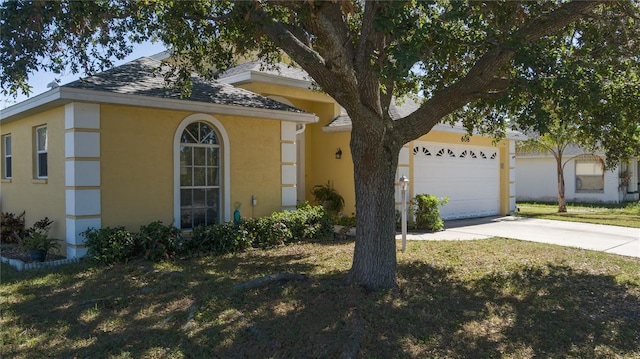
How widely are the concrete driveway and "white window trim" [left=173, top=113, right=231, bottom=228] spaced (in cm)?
425

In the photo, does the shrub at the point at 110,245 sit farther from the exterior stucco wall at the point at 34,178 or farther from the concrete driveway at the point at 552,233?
the concrete driveway at the point at 552,233

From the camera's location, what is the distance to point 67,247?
883 cm

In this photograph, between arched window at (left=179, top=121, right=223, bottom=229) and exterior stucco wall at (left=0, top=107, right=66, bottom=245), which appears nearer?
exterior stucco wall at (left=0, top=107, right=66, bottom=245)

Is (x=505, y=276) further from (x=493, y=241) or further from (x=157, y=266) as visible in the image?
(x=157, y=266)


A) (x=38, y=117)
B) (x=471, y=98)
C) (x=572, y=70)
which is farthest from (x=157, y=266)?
(x=572, y=70)

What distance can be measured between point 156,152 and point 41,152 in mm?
2939

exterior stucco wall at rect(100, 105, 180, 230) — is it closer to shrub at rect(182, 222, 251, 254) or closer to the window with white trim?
shrub at rect(182, 222, 251, 254)

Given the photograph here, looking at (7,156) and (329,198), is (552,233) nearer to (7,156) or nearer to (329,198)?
(329,198)

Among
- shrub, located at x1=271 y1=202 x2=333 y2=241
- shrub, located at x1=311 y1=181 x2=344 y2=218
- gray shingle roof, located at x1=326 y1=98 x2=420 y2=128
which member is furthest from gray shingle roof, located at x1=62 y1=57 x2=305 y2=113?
shrub, located at x1=311 y1=181 x2=344 y2=218

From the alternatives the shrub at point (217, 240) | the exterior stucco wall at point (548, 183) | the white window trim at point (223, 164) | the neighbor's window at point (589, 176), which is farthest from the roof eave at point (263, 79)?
the neighbor's window at point (589, 176)

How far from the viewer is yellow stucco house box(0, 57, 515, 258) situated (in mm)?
8680

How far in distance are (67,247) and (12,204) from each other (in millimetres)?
4201

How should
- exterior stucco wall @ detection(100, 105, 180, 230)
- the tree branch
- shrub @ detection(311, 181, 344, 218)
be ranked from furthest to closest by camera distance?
shrub @ detection(311, 181, 344, 218) < exterior stucco wall @ detection(100, 105, 180, 230) < the tree branch

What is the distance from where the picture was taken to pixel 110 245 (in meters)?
8.34
